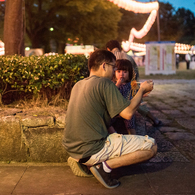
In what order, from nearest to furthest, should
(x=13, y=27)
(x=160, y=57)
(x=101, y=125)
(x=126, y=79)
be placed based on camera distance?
(x=101, y=125) < (x=126, y=79) < (x=13, y=27) < (x=160, y=57)

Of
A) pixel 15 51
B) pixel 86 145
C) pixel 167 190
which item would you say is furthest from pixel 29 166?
pixel 15 51

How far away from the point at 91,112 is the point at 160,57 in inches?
733

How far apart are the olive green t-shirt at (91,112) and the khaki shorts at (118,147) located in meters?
0.06

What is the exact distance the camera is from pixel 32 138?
373 cm

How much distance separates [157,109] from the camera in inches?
295

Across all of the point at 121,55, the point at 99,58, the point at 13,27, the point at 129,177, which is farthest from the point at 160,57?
the point at 99,58

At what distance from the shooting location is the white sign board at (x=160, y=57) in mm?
20641

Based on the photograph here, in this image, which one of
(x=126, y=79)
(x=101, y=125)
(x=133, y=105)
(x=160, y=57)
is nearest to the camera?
(x=133, y=105)

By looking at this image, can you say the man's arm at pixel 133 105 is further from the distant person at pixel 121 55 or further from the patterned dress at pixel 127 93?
the distant person at pixel 121 55

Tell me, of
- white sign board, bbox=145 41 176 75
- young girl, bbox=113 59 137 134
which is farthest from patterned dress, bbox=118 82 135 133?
white sign board, bbox=145 41 176 75

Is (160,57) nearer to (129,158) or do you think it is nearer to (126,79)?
(126,79)

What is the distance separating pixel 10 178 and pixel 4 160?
598mm

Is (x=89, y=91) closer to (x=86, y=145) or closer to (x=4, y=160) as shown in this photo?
(x=86, y=145)

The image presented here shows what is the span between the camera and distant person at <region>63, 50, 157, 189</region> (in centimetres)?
287
